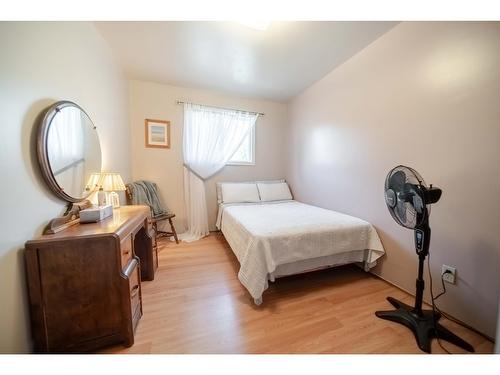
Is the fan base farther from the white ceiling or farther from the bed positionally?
the white ceiling

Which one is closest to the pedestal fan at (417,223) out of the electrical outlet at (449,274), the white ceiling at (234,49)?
the electrical outlet at (449,274)

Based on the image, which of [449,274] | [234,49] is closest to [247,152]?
[234,49]

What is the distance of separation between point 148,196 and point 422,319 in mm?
2933

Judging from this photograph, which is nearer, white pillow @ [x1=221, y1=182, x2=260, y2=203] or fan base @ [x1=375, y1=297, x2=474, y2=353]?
fan base @ [x1=375, y1=297, x2=474, y2=353]

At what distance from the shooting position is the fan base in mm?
1105

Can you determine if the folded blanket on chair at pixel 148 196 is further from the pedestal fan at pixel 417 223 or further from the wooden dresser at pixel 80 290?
the pedestal fan at pixel 417 223

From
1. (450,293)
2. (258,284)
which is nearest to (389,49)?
(450,293)

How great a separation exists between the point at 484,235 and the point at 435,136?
2.33 ft

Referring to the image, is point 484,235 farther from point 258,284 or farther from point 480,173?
point 258,284

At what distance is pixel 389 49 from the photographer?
1687mm

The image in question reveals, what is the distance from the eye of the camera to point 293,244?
5.04 ft

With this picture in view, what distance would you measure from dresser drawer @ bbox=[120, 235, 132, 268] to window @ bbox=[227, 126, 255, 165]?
2.23m

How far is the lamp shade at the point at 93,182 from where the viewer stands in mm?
1486

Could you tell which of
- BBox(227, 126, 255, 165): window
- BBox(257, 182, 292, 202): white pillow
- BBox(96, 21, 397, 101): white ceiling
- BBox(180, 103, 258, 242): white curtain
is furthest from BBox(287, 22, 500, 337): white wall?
BBox(180, 103, 258, 242): white curtain
